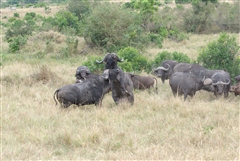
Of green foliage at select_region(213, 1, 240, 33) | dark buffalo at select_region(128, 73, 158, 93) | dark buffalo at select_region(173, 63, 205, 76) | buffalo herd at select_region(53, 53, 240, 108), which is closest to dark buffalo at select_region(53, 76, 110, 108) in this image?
buffalo herd at select_region(53, 53, 240, 108)

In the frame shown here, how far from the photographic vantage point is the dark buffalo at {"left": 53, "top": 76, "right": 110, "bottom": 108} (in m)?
8.84

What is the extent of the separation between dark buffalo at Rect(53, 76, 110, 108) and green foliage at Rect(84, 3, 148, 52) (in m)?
8.48

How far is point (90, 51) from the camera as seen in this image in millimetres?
18625

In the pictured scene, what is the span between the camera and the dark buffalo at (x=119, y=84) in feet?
29.5

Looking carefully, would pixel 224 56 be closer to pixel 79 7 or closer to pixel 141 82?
pixel 141 82

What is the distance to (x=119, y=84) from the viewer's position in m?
9.16

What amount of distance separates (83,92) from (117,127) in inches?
78.0

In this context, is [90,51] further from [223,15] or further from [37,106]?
[223,15]

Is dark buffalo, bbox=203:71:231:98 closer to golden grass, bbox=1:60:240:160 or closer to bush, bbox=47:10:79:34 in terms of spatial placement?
golden grass, bbox=1:60:240:160

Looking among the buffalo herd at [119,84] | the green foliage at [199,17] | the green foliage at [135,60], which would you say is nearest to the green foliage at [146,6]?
the green foliage at [199,17]

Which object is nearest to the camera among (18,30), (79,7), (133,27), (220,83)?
(220,83)

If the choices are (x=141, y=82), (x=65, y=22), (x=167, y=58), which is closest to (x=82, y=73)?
(x=141, y=82)

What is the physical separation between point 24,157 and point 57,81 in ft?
20.3

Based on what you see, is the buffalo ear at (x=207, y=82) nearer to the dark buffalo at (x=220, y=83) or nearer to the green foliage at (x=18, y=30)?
the dark buffalo at (x=220, y=83)
